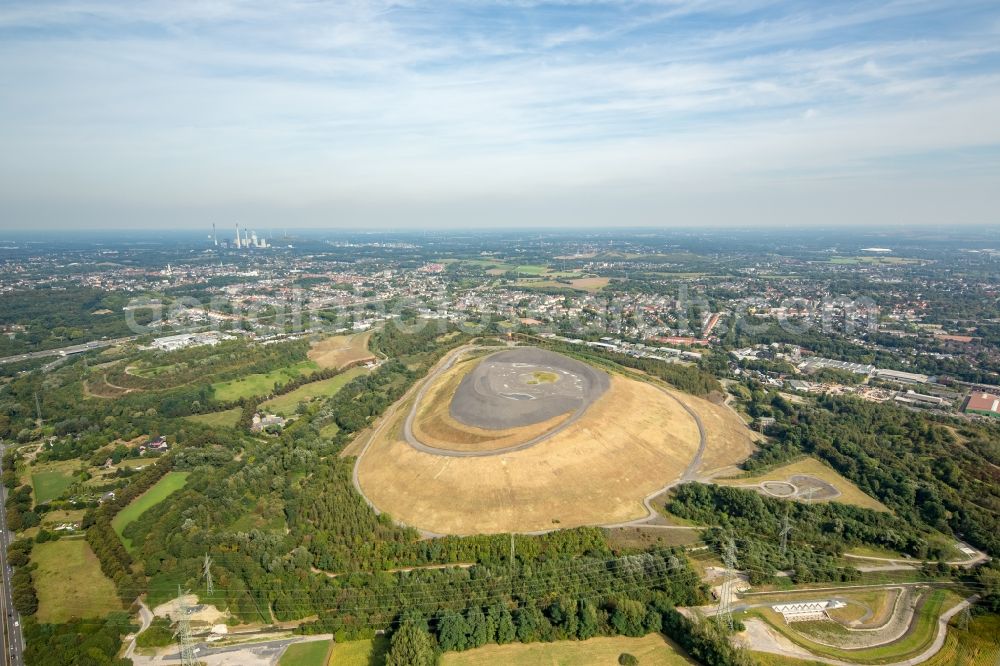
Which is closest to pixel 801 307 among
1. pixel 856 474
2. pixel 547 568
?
pixel 856 474

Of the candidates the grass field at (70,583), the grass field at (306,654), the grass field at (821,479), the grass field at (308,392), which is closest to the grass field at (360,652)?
the grass field at (306,654)

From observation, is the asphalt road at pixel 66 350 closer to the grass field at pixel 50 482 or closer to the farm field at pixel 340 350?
the farm field at pixel 340 350

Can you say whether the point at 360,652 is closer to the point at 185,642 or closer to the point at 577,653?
the point at 185,642

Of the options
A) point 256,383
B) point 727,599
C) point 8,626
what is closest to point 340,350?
point 256,383

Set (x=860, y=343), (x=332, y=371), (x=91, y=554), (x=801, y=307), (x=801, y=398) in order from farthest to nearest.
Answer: (x=801, y=307) → (x=860, y=343) → (x=332, y=371) → (x=801, y=398) → (x=91, y=554)

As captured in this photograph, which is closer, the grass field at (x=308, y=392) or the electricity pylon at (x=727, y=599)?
the electricity pylon at (x=727, y=599)

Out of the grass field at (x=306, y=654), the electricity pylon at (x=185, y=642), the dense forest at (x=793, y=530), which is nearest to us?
the electricity pylon at (x=185, y=642)

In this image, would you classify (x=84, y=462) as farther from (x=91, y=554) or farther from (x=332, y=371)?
(x=332, y=371)

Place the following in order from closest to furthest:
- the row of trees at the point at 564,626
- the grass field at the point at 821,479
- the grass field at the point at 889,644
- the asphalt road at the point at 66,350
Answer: the row of trees at the point at 564,626, the grass field at the point at 889,644, the grass field at the point at 821,479, the asphalt road at the point at 66,350
